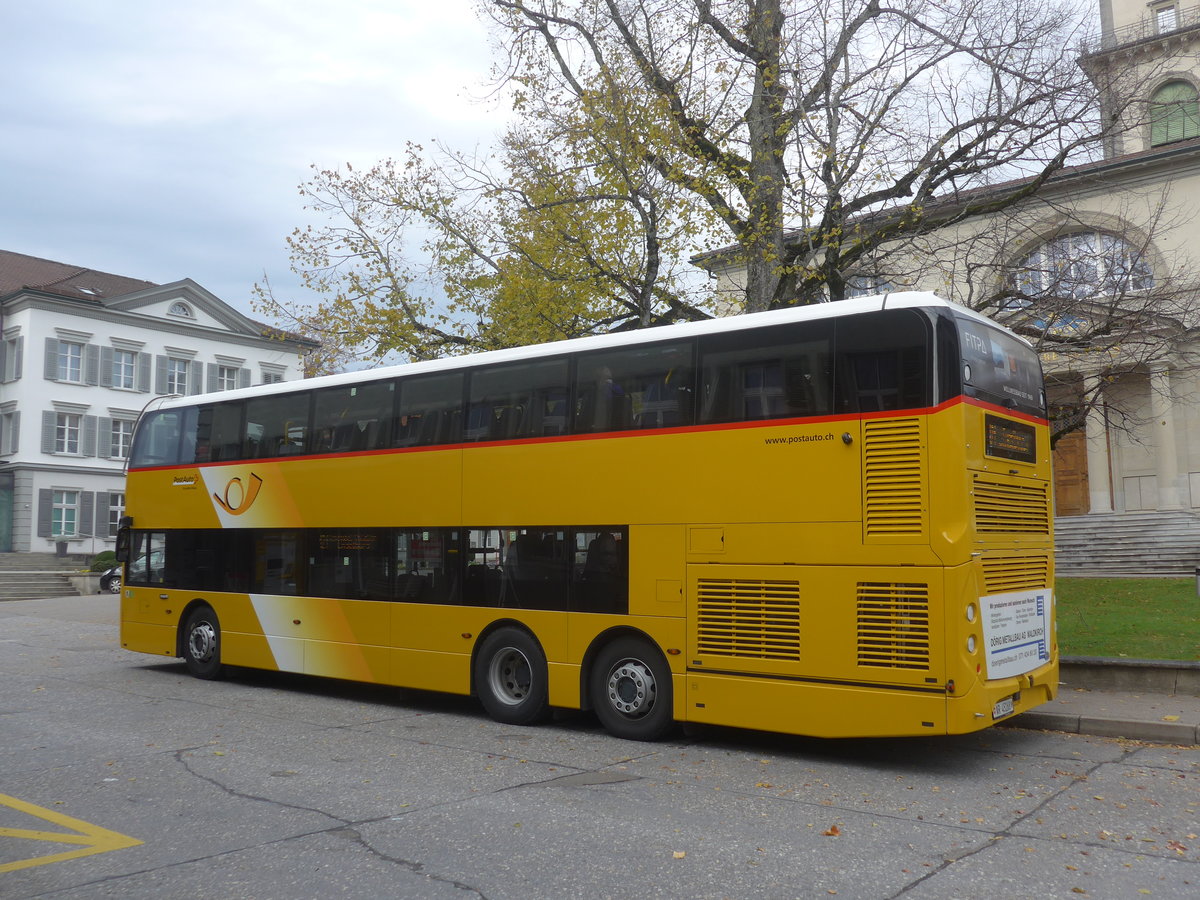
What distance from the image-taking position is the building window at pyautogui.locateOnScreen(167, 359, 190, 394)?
176 feet

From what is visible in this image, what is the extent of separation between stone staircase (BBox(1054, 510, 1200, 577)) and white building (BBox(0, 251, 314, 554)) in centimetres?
3234

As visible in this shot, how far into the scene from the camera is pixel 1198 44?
3744cm

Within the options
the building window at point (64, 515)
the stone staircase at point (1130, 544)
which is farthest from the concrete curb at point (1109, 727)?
the building window at point (64, 515)

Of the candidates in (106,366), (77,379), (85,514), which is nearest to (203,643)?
(85,514)

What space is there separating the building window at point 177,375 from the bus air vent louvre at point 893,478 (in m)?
50.8

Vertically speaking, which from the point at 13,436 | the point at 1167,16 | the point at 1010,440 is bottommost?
the point at 1010,440

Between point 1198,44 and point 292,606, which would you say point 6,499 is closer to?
point 292,606

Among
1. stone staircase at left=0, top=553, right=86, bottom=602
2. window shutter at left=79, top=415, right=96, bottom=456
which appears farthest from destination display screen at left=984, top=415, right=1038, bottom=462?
window shutter at left=79, top=415, right=96, bottom=456

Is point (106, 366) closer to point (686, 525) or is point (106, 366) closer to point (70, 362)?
point (70, 362)

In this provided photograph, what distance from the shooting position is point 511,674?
36.0 ft

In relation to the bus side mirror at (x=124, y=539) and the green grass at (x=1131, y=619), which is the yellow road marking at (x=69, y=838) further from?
the green grass at (x=1131, y=619)

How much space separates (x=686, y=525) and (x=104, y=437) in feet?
156

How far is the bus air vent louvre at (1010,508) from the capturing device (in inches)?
324

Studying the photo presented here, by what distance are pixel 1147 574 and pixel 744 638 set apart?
20.3 metres
